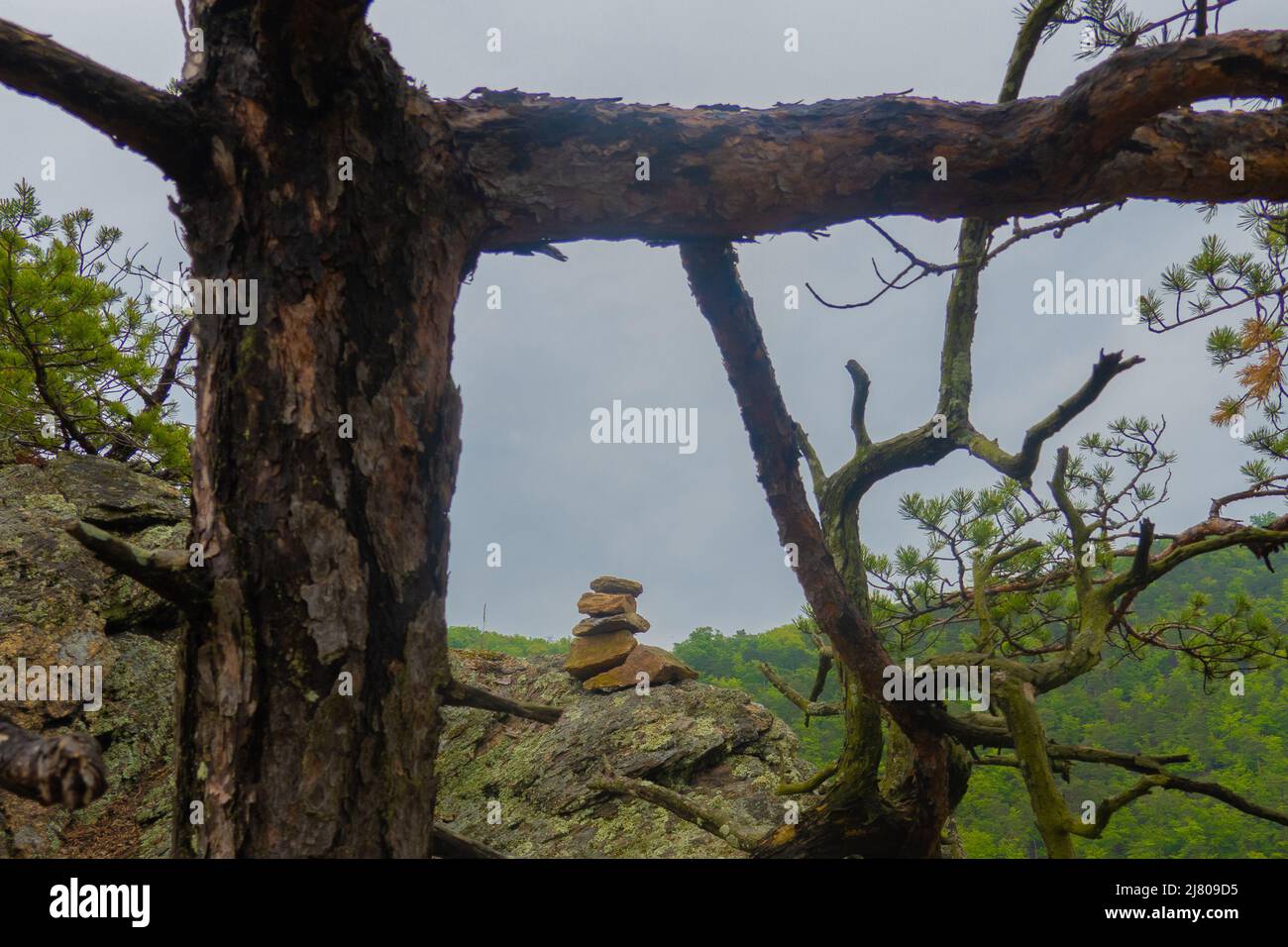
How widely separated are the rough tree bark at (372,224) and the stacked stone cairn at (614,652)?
614cm

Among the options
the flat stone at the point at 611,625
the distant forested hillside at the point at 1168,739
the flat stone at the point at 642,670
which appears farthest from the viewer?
the distant forested hillside at the point at 1168,739

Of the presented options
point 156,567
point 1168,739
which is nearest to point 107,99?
point 156,567

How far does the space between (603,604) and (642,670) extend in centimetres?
156

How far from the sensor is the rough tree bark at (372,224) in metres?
1.79

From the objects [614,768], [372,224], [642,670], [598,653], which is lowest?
[614,768]

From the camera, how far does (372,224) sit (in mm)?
2033

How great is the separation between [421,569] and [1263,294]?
200 inches

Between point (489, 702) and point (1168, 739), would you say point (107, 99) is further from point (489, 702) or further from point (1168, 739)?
point (1168, 739)

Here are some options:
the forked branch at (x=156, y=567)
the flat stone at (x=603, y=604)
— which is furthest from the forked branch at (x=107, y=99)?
the flat stone at (x=603, y=604)

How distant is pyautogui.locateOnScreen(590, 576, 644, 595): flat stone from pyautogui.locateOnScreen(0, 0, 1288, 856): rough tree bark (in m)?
7.96

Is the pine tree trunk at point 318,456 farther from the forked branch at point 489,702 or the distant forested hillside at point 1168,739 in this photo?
the distant forested hillside at point 1168,739
